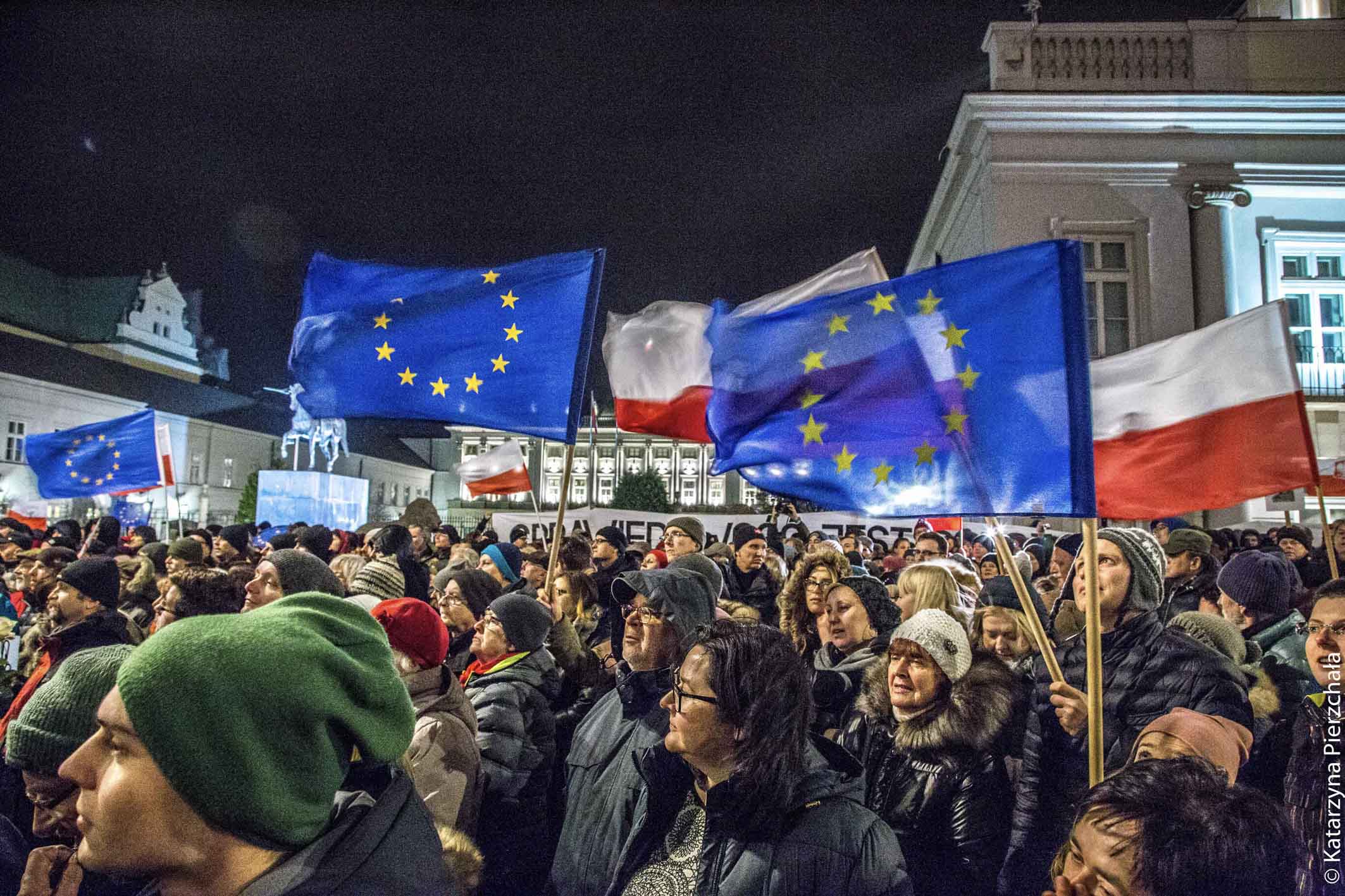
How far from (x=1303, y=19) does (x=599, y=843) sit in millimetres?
24725

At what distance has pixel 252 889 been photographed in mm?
1414

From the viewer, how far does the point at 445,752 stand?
298cm

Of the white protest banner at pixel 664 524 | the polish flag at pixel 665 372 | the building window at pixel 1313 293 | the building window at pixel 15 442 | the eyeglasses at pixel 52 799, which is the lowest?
the eyeglasses at pixel 52 799

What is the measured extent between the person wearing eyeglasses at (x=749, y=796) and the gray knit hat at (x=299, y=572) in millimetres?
2699

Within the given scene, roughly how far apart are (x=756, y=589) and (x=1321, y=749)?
5.23m

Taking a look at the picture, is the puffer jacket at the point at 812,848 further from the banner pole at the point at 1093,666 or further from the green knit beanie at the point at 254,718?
the green knit beanie at the point at 254,718

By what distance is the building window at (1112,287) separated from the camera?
19922 mm

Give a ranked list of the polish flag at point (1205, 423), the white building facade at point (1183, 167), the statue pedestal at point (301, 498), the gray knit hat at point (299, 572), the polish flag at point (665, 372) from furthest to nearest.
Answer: the white building facade at point (1183, 167), the statue pedestal at point (301, 498), the polish flag at point (665, 372), the gray knit hat at point (299, 572), the polish flag at point (1205, 423)

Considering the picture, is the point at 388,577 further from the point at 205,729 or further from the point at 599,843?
the point at 205,729

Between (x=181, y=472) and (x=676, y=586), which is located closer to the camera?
(x=676, y=586)

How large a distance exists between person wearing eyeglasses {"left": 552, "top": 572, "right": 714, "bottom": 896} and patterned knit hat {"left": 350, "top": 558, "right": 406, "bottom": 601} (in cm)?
199

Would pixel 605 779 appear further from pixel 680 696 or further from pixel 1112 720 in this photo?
pixel 1112 720

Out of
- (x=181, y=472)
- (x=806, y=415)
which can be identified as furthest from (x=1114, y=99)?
(x=181, y=472)

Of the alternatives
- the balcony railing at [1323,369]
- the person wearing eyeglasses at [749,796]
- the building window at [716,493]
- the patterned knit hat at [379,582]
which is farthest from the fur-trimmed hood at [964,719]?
the building window at [716,493]
